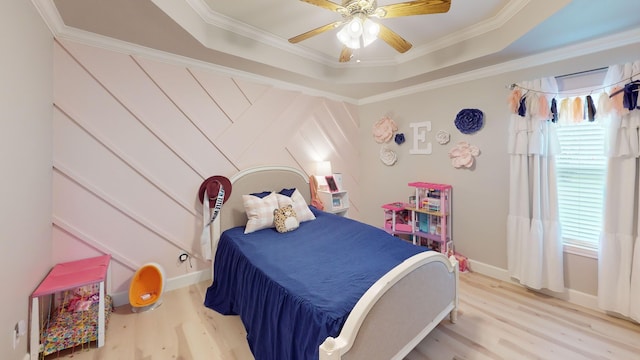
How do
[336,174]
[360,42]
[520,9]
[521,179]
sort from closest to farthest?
[360,42] < [520,9] < [521,179] < [336,174]

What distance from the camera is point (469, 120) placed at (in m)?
2.99

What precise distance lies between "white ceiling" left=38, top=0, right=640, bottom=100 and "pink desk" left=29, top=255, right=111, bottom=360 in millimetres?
1879

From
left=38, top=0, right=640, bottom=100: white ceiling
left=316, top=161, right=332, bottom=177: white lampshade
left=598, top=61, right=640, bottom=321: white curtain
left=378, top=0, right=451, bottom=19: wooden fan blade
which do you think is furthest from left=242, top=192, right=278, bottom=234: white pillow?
left=598, top=61, right=640, bottom=321: white curtain

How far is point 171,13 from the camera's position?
6.24 ft

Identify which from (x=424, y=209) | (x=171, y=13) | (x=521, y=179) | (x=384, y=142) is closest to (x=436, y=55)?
(x=384, y=142)

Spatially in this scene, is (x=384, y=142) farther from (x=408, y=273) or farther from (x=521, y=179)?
(x=408, y=273)

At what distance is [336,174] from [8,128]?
3.14m

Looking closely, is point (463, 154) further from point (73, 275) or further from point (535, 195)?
point (73, 275)

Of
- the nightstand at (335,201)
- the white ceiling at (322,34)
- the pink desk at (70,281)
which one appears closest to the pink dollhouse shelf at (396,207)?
the nightstand at (335,201)

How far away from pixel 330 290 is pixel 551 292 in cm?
257

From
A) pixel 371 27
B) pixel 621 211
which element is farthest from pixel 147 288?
pixel 621 211

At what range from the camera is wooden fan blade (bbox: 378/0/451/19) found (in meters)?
1.53

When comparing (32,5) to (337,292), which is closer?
(337,292)

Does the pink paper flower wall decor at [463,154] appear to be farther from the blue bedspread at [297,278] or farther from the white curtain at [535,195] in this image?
the blue bedspread at [297,278]
